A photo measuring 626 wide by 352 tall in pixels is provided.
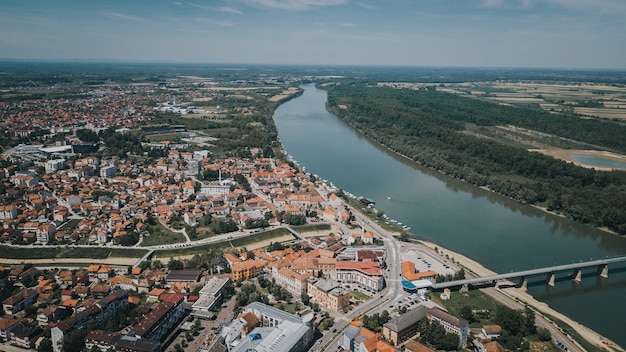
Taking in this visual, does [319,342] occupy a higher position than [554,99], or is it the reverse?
[554,99]

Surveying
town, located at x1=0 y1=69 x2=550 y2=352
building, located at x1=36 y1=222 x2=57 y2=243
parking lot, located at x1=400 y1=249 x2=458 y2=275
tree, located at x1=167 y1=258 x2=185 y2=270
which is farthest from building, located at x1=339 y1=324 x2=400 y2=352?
building, located at x1=36 y1=222 x2=57 y2=243

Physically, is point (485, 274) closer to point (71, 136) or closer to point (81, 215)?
point (81, 215)

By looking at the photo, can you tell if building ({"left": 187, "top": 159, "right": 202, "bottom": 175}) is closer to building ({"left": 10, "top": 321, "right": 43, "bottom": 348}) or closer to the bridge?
building ({"left": 10, "top": 321, "right": 43, "bottom": 348})

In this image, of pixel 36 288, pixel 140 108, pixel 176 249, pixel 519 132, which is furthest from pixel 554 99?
pixel 36 288

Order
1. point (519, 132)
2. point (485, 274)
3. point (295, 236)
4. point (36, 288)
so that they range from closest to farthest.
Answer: point (36, 288) < point (485, 274) < point (295, 236) < point (519, 132)

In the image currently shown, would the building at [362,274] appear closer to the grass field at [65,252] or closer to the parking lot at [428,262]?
the parking lot at [428,262]

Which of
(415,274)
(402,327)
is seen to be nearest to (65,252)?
(402,327)
